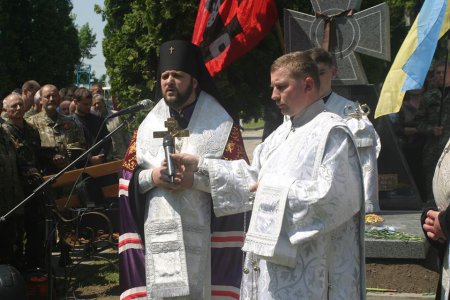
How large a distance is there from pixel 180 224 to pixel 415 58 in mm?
2185

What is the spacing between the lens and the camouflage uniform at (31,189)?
7688 millimetres

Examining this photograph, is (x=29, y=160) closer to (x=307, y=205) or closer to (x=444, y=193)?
(x=307, y=205)

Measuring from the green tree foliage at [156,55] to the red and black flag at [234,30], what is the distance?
0.49 m

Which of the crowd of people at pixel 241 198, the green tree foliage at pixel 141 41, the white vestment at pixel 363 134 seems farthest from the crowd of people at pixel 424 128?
the crowd of people at pixel 241 198

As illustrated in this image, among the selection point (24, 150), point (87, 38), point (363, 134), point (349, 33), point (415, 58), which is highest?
point (87, 38)

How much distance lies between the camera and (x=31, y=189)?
25.3ft

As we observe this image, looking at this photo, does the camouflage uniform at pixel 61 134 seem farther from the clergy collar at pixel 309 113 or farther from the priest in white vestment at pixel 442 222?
the priest in white vestment at pixel 442 222

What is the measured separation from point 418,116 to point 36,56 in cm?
3333

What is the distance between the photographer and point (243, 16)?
9.87m

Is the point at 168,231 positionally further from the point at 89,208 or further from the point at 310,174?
the point at 89,208

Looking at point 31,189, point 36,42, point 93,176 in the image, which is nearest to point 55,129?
point 93,176

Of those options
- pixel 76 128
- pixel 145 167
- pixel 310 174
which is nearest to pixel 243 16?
pixel 76 128

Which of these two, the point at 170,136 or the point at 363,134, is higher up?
the point at 363,134

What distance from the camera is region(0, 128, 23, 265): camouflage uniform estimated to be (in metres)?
7.36
